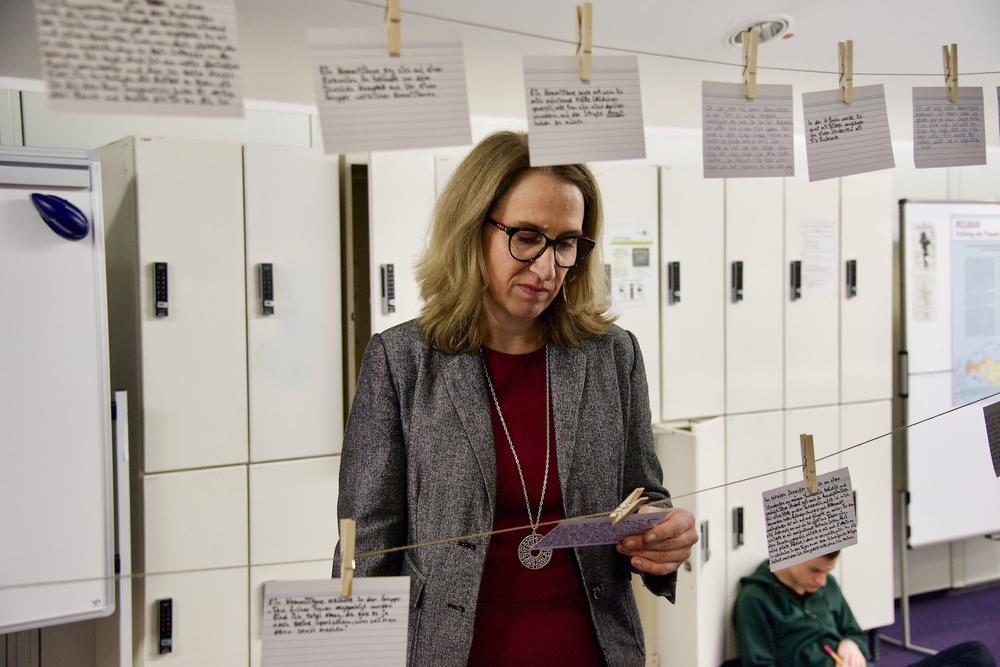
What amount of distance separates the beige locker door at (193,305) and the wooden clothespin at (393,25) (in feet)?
5.83

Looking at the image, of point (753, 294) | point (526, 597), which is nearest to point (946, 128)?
point (526, 597)

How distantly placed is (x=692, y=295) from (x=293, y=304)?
1571 mm

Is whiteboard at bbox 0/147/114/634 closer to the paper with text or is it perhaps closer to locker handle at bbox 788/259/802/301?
the paper with text

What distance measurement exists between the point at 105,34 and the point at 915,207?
11.5 ft

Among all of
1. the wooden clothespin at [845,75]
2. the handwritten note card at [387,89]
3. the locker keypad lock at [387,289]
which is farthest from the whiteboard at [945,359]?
the handwritten note card at [387,89]

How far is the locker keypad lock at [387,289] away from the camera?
8.22ft

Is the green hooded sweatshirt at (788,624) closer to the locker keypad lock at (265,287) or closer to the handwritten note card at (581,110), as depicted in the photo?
the locker keypad lock at (265,287)

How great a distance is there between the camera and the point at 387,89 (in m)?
0.72

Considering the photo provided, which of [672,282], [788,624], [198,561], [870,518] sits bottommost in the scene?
[788,624]

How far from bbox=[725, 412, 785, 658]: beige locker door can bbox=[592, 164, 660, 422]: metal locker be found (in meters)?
0.41

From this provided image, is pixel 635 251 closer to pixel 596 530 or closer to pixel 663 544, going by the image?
pixel 663 544

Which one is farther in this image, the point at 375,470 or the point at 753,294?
the point at 753,294

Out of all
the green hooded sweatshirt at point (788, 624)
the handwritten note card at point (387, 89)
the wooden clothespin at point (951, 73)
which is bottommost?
the green hooded sweatshirt at point (788, 624)

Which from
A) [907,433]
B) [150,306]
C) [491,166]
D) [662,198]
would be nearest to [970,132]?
[491,166]
